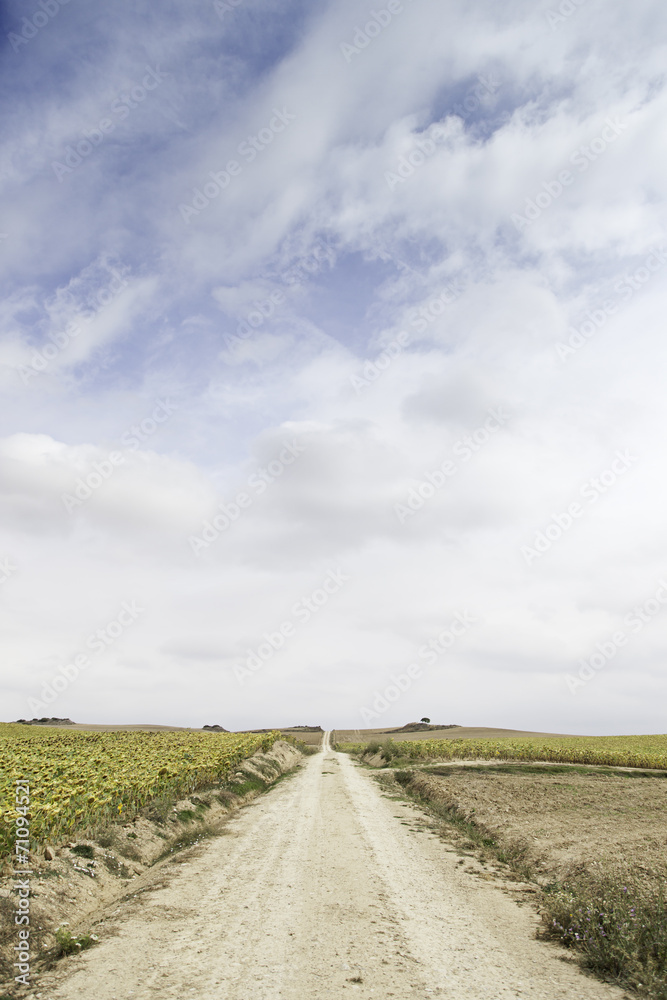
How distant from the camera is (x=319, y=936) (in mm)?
7098

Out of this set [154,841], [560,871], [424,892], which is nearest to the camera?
[424,892]

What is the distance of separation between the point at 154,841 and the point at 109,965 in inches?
268

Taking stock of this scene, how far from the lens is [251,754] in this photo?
31.2 metres

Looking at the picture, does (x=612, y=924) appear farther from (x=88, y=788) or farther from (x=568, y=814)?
(x=568, y=814)

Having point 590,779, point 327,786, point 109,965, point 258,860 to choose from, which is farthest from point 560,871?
point 590,779

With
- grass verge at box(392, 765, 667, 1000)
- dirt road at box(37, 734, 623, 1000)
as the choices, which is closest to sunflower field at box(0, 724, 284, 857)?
dirt road at box(37, 734, 623, 1000)

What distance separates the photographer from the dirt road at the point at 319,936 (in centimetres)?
582

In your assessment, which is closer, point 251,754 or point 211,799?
point 211,799

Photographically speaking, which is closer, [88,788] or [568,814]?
[88,788]

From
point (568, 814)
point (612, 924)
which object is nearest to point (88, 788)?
point (612, 924)

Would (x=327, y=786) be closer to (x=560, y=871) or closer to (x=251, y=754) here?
(x=251, y=754)

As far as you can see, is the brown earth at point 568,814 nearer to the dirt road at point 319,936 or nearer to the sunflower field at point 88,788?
the dirt road at point 319,936

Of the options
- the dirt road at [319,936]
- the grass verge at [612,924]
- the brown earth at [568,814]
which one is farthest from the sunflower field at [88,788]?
the brown earth at [568,814]

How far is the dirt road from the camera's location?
19.1 ft
